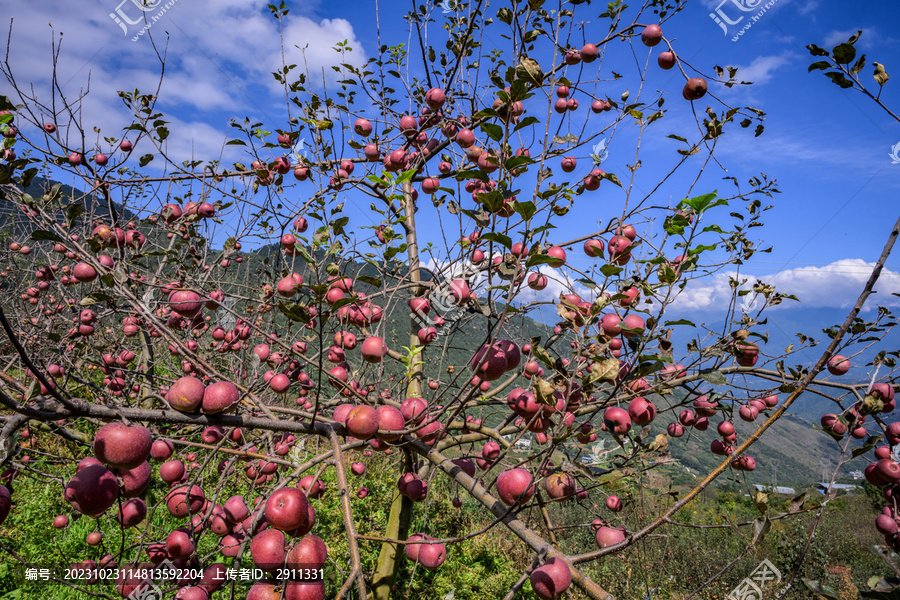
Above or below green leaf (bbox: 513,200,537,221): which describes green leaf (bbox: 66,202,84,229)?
above

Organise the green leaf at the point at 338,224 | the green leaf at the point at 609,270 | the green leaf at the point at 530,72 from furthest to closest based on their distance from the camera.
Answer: the green leaf at the point at 338,224, the green leaf at the point at 609,270, the green leaf at the point at 530,72

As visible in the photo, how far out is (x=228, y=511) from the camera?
1.66 m

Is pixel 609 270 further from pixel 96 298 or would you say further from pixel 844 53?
pixel 96 298

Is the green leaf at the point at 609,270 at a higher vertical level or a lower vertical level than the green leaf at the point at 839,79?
lower

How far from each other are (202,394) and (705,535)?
10.5m

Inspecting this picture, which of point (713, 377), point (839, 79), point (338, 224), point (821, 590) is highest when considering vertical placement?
point (839, 79)

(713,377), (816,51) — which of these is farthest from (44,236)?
(816,51)

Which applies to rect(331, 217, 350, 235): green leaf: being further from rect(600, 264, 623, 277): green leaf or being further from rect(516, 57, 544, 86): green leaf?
rect(600, 264, 623, 277): green leaf

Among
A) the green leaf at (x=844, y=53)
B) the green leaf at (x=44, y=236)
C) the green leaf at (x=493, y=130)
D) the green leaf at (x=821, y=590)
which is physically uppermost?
the green leaf at (x=844, y=53)

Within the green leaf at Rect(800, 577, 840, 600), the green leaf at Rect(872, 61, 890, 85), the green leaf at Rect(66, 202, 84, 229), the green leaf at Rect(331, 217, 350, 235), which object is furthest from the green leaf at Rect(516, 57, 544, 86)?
the green leaf at Rect(66, 202, 84, 229)

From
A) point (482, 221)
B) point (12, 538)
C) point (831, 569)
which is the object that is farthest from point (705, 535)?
point (12, 538)

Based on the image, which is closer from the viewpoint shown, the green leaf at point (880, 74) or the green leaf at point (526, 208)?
the green leaf at point (526, 208)

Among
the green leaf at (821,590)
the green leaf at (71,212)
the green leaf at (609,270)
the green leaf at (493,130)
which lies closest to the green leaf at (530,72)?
the green leaf at (493,130)

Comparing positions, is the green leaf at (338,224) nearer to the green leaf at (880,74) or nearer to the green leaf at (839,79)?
the green leaf at (839,79)
